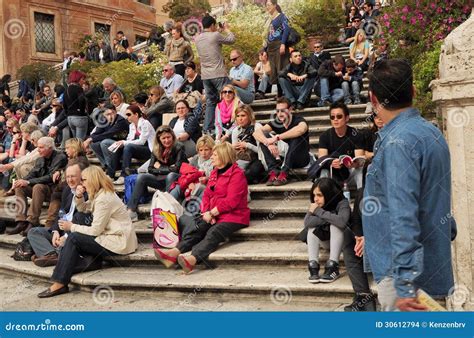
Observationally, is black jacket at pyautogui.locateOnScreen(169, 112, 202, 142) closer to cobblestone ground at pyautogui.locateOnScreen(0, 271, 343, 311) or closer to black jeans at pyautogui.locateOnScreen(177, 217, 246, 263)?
black jeans at pyautogui.locateOnScreen(177, 217, 246, 263)

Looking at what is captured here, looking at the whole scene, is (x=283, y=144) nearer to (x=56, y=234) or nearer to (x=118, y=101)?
(x=56, y=234)

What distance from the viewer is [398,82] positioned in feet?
9.56

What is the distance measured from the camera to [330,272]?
6098mm

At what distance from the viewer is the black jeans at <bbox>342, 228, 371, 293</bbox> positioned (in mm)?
5652

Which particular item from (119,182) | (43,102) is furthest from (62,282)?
(43,102)

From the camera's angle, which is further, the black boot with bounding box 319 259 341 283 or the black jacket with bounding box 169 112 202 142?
the black jacket with bounding box 169 112 202 142

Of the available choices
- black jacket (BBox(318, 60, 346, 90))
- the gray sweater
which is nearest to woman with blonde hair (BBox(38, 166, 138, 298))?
the gray sweater

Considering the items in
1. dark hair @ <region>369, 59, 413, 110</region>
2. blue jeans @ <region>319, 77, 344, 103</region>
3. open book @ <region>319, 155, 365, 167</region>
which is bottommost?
open book @ <region>319, 155, 365, 167</region>

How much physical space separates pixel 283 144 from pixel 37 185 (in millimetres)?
3996

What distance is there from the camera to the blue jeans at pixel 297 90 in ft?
38.1

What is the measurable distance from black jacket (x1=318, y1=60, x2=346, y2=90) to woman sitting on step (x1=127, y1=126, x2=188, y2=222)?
13.0 feet

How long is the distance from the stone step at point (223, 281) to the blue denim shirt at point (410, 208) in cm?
302

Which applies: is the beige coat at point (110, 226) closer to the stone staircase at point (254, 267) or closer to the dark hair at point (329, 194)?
the stone staircase at point (254, 267)

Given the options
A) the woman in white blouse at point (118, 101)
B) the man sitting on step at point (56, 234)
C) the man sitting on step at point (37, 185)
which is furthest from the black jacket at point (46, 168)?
the woman in white blouse at point (118, 101)
